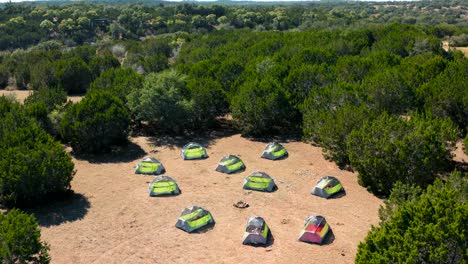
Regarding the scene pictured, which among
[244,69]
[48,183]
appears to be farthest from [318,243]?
[244,69]

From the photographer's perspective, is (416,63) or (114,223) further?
(416,63)

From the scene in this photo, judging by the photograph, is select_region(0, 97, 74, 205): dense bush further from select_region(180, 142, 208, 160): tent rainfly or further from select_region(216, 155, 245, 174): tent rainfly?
select_region(216, 155, 245, 174): tent rainfly

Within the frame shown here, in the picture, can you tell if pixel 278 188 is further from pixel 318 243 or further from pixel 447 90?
pixel 447 90

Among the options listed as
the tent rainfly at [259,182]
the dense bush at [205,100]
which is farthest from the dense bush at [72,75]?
the tent rainfly at [259,182]

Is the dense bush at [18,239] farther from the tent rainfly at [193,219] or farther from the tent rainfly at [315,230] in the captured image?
the tent rainfly at [315,230]

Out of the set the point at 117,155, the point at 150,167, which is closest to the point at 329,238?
the point at 150,167

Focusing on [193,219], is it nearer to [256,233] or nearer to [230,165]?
[256,233]
